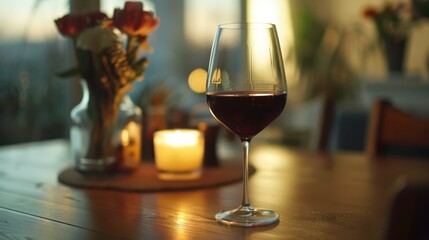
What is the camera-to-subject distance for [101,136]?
1175 mm

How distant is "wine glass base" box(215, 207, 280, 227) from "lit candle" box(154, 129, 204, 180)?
30 cm

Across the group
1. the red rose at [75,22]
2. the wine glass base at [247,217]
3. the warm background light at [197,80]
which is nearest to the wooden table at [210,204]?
the wine glass base at [247,217]

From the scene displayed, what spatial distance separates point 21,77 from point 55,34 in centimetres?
26

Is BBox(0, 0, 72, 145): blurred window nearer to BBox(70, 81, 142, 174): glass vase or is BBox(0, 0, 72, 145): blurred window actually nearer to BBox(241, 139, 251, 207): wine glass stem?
BBox(70, 81, 142, 174): glass vase

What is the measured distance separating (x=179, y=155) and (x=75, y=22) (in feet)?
1.01

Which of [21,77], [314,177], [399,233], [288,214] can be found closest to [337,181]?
[314,177]

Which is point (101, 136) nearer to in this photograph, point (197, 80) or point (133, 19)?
point (133, 19)

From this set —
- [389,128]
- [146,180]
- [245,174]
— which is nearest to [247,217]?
[245,174]

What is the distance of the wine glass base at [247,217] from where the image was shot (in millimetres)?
821

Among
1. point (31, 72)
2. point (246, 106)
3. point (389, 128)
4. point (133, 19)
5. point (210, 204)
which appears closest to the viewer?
point (246, 106)

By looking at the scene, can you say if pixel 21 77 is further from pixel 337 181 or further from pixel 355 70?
pixel 355 70

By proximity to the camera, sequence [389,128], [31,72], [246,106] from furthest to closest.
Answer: [31,72]
[389,128]
[246,106]

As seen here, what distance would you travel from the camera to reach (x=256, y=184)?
1.14 meters

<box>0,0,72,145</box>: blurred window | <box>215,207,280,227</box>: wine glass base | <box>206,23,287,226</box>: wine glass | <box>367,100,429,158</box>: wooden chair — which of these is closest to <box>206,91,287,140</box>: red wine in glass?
<box>206,23,287,226</box>: wine glass
